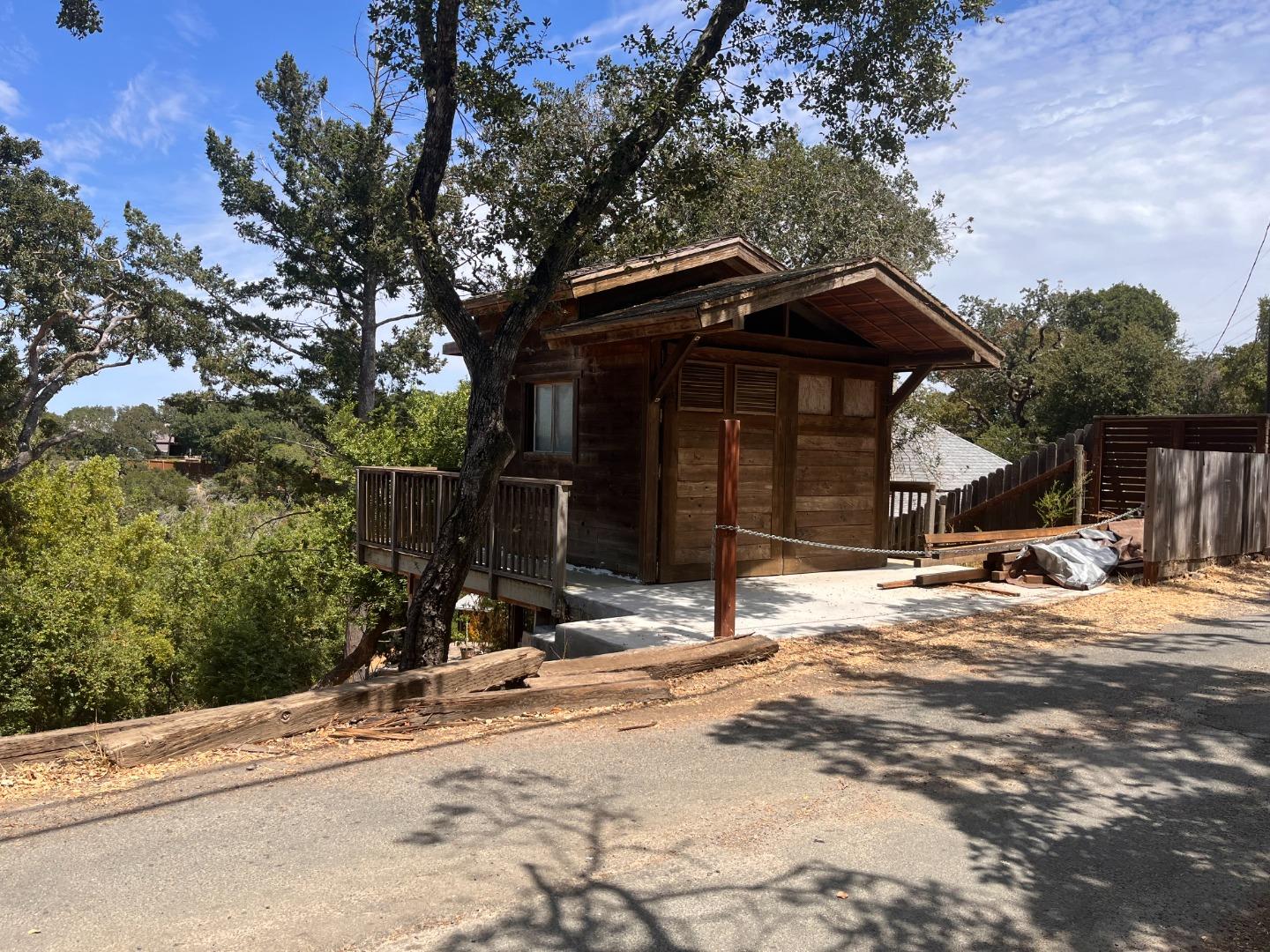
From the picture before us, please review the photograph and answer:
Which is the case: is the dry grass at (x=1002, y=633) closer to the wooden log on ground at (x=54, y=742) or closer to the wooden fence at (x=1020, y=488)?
the wooden log on ground at (x=54, y=742)

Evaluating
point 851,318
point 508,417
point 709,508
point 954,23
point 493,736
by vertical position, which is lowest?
point 493,736

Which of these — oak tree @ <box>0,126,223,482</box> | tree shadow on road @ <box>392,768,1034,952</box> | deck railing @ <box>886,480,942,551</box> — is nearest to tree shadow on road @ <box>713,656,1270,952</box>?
tree shadow on road @ <box>392,768,1034,952</box>

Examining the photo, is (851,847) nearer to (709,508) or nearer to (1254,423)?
(709,508)

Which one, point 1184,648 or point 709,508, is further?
point 709,508

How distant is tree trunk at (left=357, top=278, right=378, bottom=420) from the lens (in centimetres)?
3031

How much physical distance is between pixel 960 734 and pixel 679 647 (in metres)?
2.11

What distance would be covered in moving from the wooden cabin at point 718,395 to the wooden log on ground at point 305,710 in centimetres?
349

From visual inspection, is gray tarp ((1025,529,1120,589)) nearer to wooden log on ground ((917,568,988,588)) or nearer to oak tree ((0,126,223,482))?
wooden log on ground ((917,568,988,588))

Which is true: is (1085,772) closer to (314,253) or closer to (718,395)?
(718,395)

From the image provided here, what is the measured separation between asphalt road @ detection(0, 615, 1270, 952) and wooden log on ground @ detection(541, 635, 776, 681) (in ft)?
2.72

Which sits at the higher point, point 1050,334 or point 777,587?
point 1050,334

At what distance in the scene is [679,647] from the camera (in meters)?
6.84

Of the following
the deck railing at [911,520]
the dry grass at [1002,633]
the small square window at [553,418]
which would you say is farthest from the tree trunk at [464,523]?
the deck railing at [911,520]

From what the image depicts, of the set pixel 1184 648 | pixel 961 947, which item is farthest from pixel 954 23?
pixel 961 947
